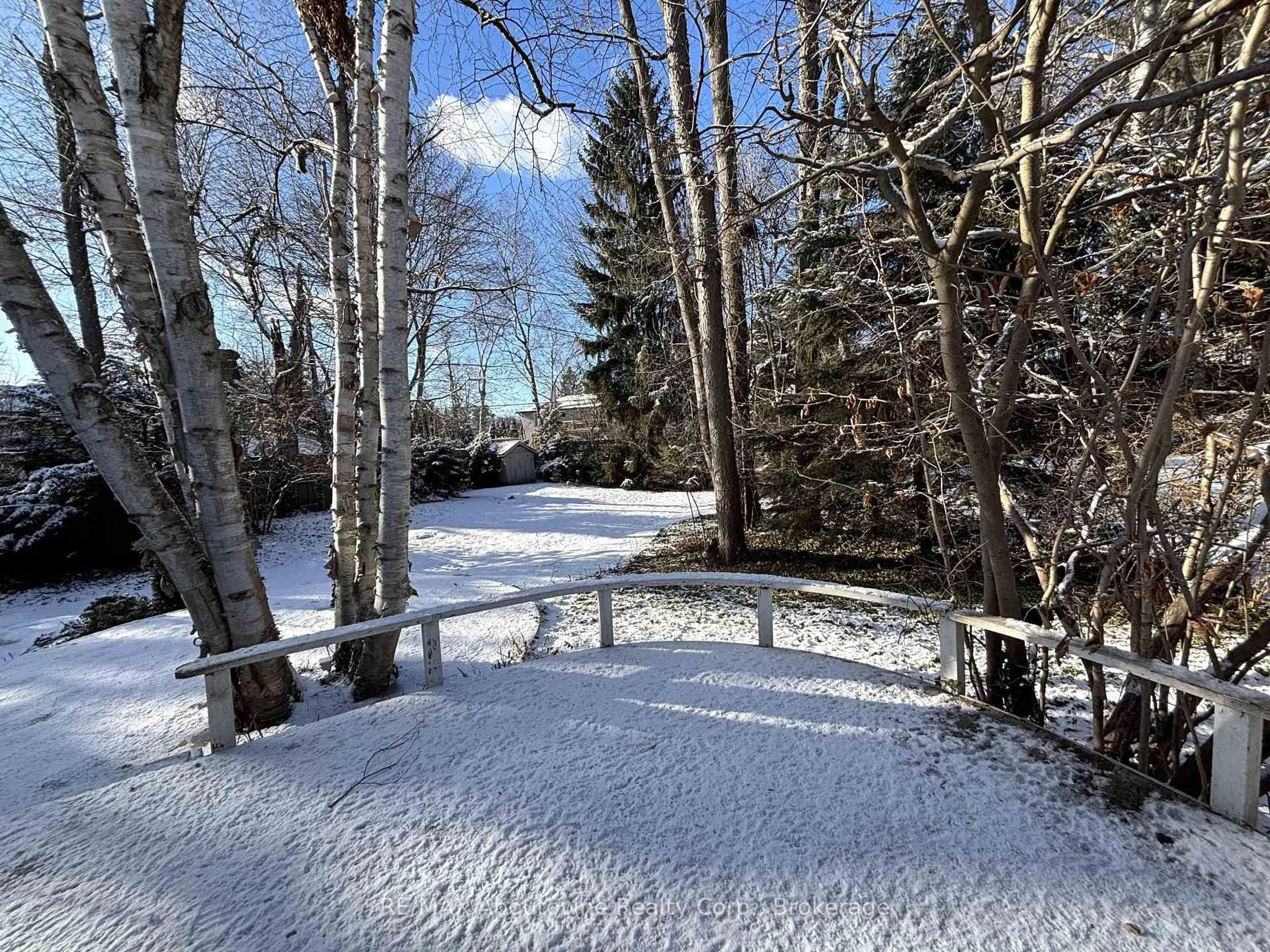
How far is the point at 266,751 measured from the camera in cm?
250

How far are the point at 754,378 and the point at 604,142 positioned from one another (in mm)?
4029

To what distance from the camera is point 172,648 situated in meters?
5.27

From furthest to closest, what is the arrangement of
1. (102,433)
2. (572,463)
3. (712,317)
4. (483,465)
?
(572,463), (483,465), (712,317), (102,433)

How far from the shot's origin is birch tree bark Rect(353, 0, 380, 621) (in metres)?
4.06

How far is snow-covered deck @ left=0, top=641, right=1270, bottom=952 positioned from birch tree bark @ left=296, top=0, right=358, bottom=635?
191 cm

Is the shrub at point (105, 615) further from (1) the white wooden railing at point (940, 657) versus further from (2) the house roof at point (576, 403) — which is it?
(2) the house roof at point (576, 403)

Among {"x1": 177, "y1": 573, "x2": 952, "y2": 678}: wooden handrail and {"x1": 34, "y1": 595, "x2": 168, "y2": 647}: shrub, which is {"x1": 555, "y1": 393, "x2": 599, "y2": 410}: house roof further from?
{"x1": 177, "y1": 573, "x2": 952, "y2": 678}: wooden handrail

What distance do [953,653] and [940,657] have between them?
0.07 m

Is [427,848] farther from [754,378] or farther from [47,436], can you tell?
[47,436]

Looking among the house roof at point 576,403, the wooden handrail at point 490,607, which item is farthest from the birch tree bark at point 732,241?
the house roof at point 576,403

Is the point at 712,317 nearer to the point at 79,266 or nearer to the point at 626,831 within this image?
the point at 626,831

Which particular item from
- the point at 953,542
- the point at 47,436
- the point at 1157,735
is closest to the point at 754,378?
the point at 953,542

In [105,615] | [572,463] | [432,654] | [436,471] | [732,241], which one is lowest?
[105,615]

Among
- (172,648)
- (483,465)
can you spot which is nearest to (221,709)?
(172,648)
